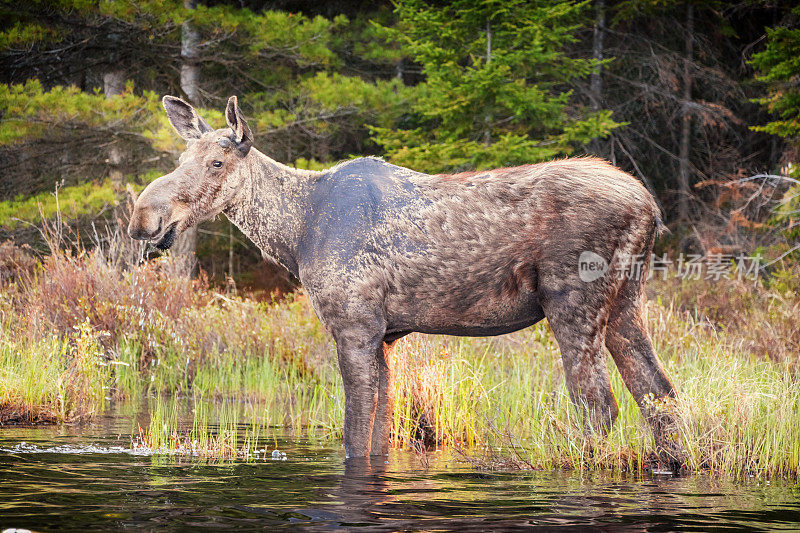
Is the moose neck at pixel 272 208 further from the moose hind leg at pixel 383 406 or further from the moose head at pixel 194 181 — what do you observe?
the moose hind leg at pixel 383 406

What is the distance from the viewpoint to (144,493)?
493 centimetres

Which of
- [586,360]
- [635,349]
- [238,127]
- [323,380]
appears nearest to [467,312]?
[586,360]

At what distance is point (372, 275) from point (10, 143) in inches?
570

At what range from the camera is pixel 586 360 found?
608 cm

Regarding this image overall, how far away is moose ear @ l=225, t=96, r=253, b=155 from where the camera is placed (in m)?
6.41

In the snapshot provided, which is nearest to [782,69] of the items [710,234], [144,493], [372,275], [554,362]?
[554,362]

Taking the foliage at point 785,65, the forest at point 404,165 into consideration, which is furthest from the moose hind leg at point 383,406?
the foliage at point 785,65

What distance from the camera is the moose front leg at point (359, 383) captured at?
620 centimetres

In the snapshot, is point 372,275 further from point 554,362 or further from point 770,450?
point 554,362

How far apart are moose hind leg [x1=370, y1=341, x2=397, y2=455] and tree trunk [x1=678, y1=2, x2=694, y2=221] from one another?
17.1 metres

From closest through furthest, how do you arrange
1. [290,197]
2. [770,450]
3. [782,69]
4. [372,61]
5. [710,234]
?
[770,450] < [290,197] < [782,69] < [710,234] < [372,61]

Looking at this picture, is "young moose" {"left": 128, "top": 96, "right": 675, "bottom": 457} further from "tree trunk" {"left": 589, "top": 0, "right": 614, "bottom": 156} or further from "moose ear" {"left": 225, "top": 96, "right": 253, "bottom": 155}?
"tree trunk" {"left": 589, "top": 0, "right": 614, "bottom": 156}

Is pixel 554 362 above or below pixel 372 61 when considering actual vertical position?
below

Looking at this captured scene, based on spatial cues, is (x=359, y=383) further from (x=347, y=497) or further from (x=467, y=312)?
(x=347, y=497)
